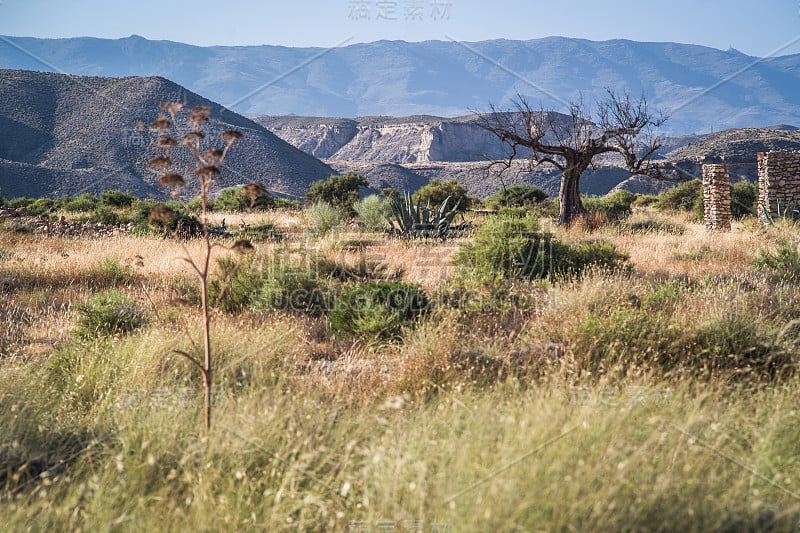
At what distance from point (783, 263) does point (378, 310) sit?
6.12m

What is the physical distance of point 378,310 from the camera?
240 inches

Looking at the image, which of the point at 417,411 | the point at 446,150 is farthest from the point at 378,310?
the point at 446,150

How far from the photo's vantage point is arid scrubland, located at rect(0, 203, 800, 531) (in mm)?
2602

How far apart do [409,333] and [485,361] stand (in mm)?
792

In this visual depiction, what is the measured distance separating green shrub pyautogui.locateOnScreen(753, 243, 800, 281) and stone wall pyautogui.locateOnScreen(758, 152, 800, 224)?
8855 mm

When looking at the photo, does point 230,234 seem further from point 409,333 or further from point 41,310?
point 409,333

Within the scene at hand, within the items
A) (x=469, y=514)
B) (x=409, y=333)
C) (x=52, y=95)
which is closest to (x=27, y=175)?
(x=52, y=95)

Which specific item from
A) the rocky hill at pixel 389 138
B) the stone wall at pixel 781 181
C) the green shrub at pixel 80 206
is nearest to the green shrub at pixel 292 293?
the stone wall at pixel 781 181

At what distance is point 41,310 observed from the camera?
6.94 metres

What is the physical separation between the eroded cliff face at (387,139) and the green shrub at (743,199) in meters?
64.4

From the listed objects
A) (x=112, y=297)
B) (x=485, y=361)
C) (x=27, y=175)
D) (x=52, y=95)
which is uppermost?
(x=52, y=95)

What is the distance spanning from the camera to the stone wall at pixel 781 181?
1630 centimetres

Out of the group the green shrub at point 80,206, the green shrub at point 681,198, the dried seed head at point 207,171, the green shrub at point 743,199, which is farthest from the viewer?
the green shrub at point 681,198

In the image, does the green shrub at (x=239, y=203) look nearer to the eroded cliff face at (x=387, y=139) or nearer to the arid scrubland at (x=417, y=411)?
the arid scrubland at (x=417, y=411)
